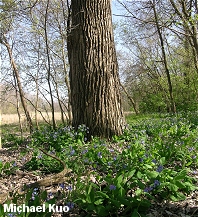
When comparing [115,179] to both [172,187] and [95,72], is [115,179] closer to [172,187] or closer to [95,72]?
[172,187]

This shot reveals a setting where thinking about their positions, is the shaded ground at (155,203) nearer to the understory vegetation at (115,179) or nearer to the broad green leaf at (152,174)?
the understory vegetation at (115,179)

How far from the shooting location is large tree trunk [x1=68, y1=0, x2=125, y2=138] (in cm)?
380

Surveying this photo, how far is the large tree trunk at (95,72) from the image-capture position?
3805mm

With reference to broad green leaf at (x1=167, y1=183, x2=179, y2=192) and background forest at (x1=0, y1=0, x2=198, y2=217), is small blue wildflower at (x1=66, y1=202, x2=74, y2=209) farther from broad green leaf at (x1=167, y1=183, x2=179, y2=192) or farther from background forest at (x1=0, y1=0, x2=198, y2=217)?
broad green leaf at (x1=167, y1=183, x2=179, y2=192)

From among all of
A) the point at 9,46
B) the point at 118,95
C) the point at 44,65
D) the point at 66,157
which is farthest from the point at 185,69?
the point at 66,157

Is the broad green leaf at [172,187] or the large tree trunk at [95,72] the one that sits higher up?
the large tree trunk at [95,72]

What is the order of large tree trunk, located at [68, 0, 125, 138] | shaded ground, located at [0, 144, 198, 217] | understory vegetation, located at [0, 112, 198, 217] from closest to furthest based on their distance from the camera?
understory vegetation, located at [0, 112, 198, 217] → shaded ground, located at [0, 144, 198, 217] → large tree trunk, located at [68, 0, 125, 138]

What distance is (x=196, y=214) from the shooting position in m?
1.80

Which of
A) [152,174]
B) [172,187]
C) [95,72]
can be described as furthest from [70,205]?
[95,72]

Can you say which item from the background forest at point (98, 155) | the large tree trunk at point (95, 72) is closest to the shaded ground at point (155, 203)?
the background forest at point (98, 155)

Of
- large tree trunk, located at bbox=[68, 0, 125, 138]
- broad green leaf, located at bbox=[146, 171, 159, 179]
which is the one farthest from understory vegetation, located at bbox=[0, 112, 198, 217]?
large tree trunk, located at bbox=[68, 0, 125, 138]

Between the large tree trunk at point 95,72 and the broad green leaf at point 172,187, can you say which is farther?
the large tree trunk at point 95,72

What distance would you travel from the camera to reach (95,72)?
3842 millimetres

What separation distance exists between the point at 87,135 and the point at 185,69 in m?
12.7
